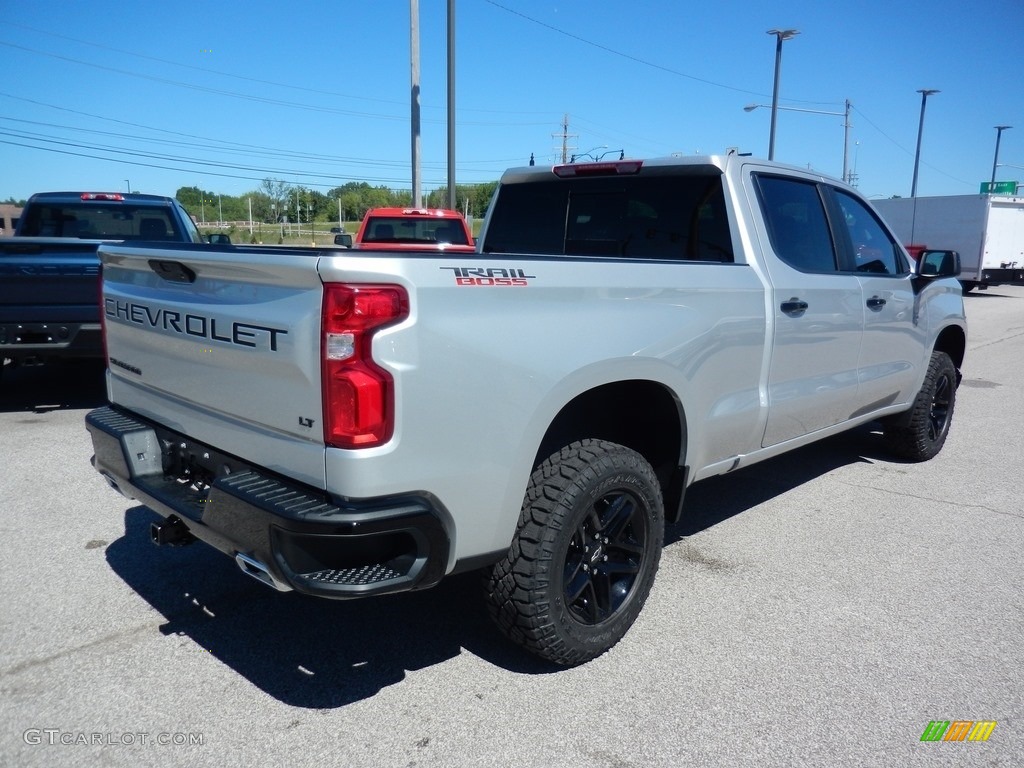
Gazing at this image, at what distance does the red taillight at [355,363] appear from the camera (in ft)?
7.41

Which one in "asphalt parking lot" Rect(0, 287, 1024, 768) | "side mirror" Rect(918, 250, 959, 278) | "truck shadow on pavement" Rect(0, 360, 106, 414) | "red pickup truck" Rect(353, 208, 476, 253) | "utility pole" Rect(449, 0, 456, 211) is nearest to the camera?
"asphalt parking lot" Rect(0, 287, 1024, 768)

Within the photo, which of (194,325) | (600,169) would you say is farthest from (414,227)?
(194,325)

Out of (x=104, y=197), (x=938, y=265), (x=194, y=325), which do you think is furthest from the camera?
(x=104, y=197)

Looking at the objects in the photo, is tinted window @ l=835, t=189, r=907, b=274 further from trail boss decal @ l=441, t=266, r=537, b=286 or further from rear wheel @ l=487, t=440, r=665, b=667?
trail boss decal @ l=441, t=266, r=537, b=286

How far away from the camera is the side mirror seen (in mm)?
5121

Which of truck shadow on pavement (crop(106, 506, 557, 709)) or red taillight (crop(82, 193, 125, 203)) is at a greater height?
red taillight (crop(82, 193, 125, 203))

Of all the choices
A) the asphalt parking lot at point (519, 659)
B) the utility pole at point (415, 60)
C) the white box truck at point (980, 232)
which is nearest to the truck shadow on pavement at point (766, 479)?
the asphalt parking lot at point (519, 659)

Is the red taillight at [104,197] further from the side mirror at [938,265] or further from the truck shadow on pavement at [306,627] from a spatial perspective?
the side mirror at [938,265]

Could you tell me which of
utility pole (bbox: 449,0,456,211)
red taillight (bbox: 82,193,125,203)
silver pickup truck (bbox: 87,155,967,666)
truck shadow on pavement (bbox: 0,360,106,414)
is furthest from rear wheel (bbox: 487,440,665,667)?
utility pole (bbox: 449,0,456,211)

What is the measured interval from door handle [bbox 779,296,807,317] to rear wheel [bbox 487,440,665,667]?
1.27m

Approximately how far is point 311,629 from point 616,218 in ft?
8.41

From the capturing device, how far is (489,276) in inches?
99.7

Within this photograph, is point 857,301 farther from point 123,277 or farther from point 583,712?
point 123,277

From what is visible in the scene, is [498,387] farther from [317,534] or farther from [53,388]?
[53,388]
